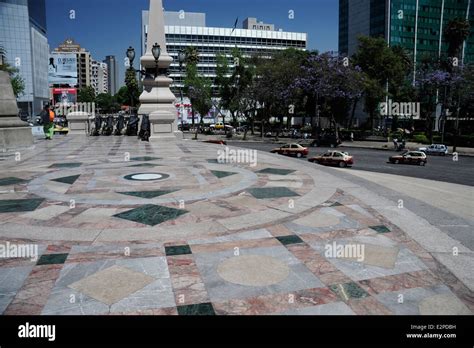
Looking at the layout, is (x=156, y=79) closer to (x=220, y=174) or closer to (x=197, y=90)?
(x=220, y=174)

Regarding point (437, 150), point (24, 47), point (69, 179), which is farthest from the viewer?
point (24, 47)

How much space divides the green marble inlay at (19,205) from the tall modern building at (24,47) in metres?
110

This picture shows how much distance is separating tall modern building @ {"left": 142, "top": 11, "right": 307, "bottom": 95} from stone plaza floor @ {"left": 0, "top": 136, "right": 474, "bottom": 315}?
97460 millimetres

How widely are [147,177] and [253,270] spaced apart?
7.34 meters

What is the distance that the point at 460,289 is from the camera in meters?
5.00

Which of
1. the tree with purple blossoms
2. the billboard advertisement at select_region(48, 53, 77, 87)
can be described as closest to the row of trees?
the billboard advertisement at select_region(48, 53, 77, 87)

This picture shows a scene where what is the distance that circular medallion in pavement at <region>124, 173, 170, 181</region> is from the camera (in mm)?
11641

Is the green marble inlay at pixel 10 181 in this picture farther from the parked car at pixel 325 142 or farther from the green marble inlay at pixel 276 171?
the parked car at pixel 325 142

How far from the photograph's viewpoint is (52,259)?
565 centimetres

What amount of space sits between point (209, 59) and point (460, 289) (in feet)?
375

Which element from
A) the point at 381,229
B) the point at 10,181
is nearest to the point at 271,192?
the point at 381,229

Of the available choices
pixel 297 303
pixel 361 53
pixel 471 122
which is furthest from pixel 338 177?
pixel 471 122
